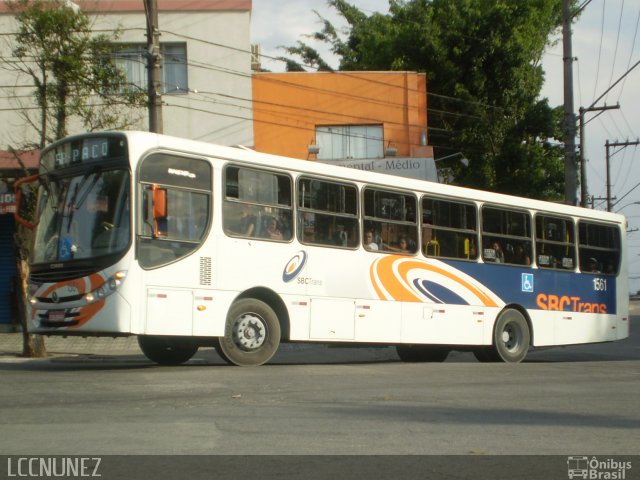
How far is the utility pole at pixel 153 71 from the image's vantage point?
62.7 ft

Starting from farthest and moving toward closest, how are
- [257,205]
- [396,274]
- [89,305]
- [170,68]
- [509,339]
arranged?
1. [170,68]
2. [509,339]
3. [396,274]
4. [257,205]
5. [89,305]

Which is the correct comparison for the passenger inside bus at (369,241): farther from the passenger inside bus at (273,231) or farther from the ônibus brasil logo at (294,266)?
the passenger inside bus at (273,231)

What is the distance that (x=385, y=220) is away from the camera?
16141 millimetres

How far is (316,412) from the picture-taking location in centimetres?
923

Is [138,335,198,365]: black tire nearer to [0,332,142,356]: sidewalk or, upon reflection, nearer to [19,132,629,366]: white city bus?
[19,132,629,366]: white city bus

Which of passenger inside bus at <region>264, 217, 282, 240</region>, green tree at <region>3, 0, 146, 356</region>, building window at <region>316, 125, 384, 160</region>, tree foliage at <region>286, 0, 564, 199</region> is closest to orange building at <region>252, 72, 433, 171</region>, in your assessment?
building window at <region>316, 125, 384, 160</region>

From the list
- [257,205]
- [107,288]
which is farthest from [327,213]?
[107,288]

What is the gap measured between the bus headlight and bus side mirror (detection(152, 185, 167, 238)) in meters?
0.70

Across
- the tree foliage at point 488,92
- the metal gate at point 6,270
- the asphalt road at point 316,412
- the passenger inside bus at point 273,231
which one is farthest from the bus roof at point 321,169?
the tree foliage at point 488,92

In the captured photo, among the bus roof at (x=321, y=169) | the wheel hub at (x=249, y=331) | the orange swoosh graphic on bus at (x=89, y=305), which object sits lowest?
the wheel hub at (x=249, y=331)

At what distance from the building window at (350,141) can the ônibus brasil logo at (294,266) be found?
684 inches

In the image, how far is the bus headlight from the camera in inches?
494

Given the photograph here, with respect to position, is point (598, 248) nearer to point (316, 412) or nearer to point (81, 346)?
point (81, 346)

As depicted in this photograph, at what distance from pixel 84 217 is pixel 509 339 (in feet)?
29.2
